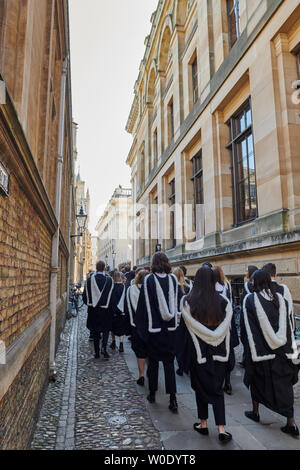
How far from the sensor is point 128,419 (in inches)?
149

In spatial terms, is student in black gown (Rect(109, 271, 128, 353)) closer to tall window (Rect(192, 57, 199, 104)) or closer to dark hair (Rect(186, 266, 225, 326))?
dark hair (Rect(186, 266, 225, 326))

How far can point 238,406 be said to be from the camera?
13.8 feet

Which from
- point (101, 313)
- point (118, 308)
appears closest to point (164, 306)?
point (101, 313)

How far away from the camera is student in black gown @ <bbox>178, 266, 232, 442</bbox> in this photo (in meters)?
3.28

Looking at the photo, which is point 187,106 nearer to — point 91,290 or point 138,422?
point 91,290

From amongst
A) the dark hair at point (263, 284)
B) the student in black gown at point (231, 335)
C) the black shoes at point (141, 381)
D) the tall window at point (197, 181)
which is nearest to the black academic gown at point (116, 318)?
the black shoes at point (141, 381)

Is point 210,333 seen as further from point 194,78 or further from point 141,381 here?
point 194,78

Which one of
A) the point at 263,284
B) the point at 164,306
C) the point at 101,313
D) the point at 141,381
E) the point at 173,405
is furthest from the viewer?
the point at 101,313

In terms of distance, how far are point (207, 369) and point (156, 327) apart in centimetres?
114

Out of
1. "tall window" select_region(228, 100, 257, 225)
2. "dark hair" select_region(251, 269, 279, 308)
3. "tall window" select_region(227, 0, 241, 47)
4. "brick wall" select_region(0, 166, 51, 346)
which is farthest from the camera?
"tall window" select_region(227, 0, 241, 47)

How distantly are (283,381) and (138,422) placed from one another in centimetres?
172

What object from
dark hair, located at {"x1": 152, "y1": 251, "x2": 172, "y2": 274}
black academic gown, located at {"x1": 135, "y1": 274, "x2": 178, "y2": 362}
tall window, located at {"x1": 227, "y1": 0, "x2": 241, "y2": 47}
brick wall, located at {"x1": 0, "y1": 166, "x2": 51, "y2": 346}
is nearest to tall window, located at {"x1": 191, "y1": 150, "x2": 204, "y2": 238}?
tall window, located at {"x1": 227, "y1": 0, "x2": 241, "y2": 47}

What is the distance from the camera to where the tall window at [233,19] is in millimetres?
10859

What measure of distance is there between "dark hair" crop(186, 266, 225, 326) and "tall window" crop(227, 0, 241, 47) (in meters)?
10.6
